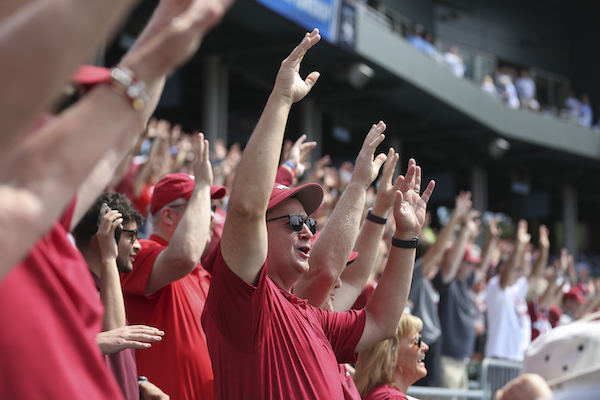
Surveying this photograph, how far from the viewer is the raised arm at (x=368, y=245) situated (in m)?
3.31

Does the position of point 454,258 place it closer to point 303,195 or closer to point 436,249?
point 436,249

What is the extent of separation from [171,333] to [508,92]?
1773 centimetres

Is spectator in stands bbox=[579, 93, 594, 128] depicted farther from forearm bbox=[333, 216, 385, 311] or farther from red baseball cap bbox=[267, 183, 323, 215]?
red baseball cap bbox=[267, 183, 323, 215]

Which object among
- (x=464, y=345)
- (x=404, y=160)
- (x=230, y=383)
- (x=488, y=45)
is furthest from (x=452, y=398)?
(x=488, y=45)

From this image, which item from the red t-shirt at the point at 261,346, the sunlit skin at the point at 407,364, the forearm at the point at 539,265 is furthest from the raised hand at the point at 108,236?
the forearm at the point at 539,265

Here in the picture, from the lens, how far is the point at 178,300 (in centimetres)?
295

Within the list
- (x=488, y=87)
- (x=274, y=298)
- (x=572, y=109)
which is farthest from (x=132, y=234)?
(x=572, y=109)

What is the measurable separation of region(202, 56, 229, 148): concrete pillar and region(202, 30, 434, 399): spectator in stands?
10.7 metres

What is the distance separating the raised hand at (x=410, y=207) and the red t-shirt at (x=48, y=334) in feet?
6.05

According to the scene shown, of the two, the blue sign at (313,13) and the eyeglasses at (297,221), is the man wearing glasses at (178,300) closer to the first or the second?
the eyeglasses at (297,221)

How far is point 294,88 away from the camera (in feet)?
7.27

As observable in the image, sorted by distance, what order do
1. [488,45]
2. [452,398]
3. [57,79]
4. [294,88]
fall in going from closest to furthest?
[57,79] → [294,88] → [452,398] → [488,45]

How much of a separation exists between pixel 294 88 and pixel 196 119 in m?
14.9

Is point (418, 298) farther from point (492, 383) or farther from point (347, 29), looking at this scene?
point (347, 29)
